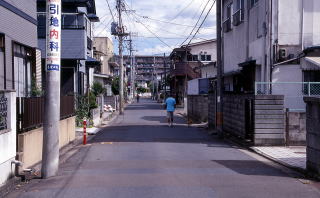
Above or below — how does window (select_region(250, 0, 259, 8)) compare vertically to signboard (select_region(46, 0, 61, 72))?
above

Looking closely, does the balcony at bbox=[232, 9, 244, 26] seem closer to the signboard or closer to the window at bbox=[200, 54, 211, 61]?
the signboard

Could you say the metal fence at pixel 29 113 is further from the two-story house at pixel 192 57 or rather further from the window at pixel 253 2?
the two-story house at pixel 192 57

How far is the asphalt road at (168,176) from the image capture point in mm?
8242

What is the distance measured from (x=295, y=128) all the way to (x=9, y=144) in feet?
33.7

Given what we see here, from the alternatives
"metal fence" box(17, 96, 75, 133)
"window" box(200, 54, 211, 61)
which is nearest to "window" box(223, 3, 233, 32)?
"metal fence" box(17, 96, 75, 133)

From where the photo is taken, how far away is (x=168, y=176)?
32.1 ft

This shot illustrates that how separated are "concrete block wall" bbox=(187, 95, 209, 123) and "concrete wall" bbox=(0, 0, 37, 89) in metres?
14.7

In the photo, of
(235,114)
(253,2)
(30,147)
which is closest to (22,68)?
(30,147)

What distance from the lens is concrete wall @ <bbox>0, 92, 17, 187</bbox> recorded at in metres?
8.75

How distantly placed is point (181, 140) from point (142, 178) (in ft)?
28.8

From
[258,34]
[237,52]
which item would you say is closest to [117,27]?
[237,52]

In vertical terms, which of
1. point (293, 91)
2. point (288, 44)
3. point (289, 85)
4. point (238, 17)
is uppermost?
point (238, 17)

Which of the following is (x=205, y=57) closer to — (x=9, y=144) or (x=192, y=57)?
(x=192, y=57)

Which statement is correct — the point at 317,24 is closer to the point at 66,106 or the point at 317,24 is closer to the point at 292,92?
the point at 292,92
